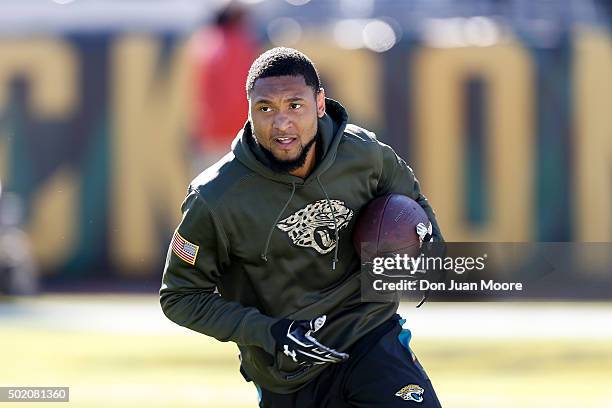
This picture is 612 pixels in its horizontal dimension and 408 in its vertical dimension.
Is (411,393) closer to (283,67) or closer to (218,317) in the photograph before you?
(218,317)

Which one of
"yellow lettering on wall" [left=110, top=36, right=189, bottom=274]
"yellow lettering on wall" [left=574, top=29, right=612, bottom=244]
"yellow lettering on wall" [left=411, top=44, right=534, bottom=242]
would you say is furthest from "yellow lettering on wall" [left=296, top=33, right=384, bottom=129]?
"yellow lettering on wall" [left=574, top=29, right=612, bottom=244]

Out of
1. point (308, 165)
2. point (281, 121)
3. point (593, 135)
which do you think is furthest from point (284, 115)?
point (593, 135)

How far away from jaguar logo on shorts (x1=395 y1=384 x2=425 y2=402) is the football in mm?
499

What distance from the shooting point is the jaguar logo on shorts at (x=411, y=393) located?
4.69 metres

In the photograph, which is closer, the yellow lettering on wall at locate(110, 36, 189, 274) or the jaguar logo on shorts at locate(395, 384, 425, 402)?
the jaguar logo on shorts at locate(395, 384, 425, 402)

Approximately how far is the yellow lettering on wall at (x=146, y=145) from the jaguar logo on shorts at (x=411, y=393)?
973cm

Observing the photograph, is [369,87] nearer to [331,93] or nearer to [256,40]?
[331,93]

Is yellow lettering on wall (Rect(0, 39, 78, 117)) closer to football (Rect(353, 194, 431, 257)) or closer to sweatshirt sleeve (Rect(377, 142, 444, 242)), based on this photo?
sweatshirt sleeve (Rect(377, 142, 444, 242))

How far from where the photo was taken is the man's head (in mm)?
4570

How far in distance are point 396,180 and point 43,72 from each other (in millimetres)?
10068

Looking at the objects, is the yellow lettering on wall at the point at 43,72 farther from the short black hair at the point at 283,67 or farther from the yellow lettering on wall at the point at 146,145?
the short black hair at the point at 283,67

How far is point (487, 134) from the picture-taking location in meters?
14.0

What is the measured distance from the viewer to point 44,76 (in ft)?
47.6

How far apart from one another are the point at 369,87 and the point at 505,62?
58.1 inches
